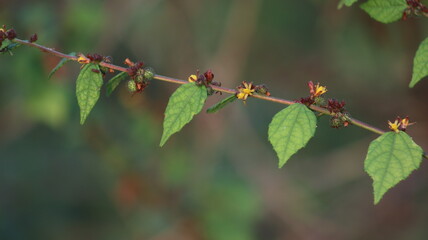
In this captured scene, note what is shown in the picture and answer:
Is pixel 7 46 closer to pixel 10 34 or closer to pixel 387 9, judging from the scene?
pixel 10 34

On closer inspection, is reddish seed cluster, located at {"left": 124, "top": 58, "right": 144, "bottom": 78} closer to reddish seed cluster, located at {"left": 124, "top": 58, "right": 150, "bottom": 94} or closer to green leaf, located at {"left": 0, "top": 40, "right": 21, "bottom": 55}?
reddish seed cluster, located at {"left": 124, "top": 58, "right": 150, "bottom": 94}

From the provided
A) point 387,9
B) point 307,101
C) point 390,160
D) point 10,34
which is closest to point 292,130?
point 307,101

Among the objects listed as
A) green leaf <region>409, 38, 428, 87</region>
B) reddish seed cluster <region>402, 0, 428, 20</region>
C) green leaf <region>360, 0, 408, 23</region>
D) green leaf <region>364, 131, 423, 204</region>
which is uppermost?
green leaf <region>360, 0, 408, 23</region>

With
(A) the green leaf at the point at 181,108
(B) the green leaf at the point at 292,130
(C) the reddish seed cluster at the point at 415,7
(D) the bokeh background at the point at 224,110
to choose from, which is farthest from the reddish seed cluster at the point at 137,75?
(D) the bokeh background at the point at 224,110

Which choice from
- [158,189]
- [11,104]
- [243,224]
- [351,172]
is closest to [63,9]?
[11,104]

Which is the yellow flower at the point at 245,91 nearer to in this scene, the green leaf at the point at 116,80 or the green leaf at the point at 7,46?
the green leaf at the point at 116,80

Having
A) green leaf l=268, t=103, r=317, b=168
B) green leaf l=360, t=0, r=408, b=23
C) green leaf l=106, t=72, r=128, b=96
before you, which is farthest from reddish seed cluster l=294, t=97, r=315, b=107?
green leaf l=106, t=72, r=128, b=96
